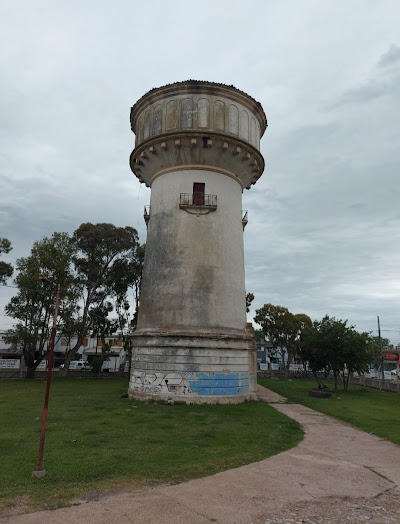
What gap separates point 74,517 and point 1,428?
7757 mm

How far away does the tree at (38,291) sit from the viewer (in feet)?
111

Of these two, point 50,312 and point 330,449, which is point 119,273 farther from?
point 330,449

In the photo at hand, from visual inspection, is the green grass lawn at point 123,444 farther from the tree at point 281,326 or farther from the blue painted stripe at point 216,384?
the tree at point 281,326

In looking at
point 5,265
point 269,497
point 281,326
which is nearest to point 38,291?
point 5,265

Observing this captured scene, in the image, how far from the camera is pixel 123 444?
33.4 feet

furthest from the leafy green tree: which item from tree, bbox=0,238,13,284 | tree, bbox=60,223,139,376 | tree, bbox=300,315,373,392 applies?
tree, bbox=300,315,373,392

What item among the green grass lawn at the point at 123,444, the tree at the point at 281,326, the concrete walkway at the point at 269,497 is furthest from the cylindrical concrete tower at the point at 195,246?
the tree at the point at 281,326

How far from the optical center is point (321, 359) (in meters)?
32.8

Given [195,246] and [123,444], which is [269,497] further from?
[195,246]

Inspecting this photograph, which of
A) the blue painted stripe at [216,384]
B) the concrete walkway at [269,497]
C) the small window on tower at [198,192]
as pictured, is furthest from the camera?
the small window on tower at [198,192]

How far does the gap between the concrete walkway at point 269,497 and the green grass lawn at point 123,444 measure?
1.62ft

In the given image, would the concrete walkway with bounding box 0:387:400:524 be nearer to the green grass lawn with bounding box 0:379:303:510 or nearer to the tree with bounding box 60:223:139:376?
the green grass lawn with bounding box 0:379:303:510

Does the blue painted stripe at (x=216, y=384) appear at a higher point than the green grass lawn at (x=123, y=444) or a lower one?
higher

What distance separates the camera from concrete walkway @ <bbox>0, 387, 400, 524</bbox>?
5.90 metres
